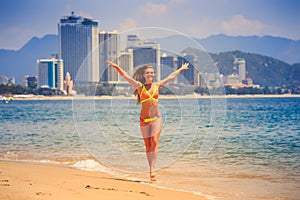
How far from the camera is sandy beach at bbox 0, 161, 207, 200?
8195mm

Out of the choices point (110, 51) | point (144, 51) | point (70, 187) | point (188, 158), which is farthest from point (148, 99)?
point (188, 158)

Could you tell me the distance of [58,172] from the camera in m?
11.1

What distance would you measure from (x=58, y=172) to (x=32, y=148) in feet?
25.5

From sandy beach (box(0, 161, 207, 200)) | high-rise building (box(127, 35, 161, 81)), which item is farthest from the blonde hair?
sandy beach (box(0, 161, 207, 200))

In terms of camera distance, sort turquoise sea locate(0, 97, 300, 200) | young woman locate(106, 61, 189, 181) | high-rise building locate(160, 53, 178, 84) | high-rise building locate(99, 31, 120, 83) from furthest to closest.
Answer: high-rise building locate(99, 31, 120, 83)
high-rise building locate(160, 53, 178, 84)
turquoise sea locate(0, 97, 300, 200)
young woman locate(106, 61, 189, 181)

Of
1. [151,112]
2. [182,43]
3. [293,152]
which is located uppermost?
[182,43]

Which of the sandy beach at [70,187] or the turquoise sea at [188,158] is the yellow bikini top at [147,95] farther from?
the sandy beach at [70,187]

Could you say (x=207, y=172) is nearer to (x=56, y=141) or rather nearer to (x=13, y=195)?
(x=13, y=195)

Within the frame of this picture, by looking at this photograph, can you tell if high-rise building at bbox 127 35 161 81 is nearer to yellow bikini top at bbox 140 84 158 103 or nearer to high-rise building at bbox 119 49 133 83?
high-rise building at bbox 119 49 133 83

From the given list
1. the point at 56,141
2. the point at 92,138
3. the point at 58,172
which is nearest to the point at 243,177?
the point at 58,172

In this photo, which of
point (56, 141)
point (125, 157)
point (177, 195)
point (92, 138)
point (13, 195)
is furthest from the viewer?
point (56, 141)

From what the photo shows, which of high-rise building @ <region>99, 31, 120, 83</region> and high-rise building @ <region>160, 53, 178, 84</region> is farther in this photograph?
high-rise building @ <region>99, 31, 120, 83</region>

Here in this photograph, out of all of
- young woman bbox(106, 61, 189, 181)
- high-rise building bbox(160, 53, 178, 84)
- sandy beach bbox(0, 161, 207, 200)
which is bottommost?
sandy beach bbox(0, 161, 207, 200)

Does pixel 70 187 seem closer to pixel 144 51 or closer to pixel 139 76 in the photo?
pixel 139 76
